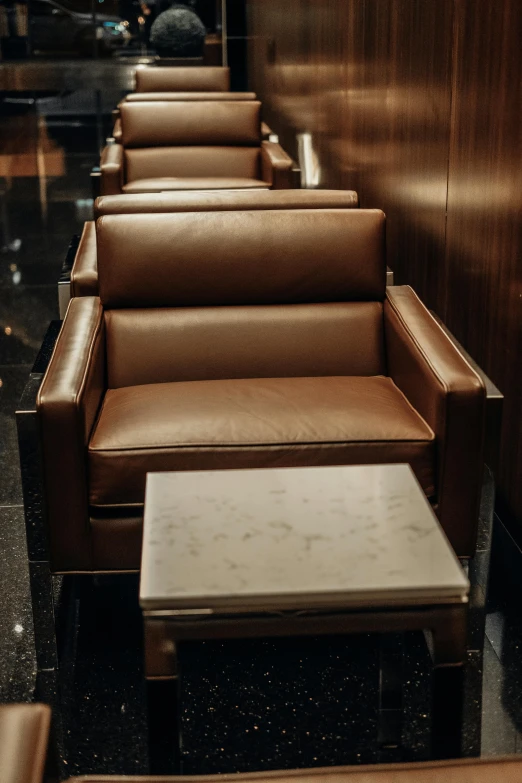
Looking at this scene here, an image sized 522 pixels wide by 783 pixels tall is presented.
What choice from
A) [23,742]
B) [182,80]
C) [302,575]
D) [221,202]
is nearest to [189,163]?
[182,80]

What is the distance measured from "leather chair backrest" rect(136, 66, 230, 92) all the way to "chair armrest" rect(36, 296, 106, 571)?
4.74 m

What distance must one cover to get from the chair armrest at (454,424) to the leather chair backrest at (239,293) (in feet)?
1.31

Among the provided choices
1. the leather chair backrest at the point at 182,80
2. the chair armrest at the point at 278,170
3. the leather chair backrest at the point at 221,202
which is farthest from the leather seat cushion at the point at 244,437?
the leather chair backrest at the point at 182,80

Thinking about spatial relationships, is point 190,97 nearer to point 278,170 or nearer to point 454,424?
point 278,170

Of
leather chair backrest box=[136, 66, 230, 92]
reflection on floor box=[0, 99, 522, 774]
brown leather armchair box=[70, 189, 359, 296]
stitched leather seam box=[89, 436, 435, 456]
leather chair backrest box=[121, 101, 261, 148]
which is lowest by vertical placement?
reflection on floor box=[0, 99, 522, 774]

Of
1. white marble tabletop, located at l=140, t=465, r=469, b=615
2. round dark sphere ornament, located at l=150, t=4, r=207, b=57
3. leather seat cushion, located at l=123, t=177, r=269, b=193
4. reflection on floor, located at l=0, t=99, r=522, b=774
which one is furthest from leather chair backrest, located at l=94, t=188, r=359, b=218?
round dark sphere ornament, located at l=150, t=4, r=207, b=57

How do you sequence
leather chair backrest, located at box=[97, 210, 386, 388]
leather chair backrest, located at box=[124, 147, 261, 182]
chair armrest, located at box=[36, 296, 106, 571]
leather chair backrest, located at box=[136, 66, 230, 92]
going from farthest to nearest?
leather chair backrest, located at box=[136, 66, 230, 92] → leather chair backrest, located at box=[124, 147, 261, 182] → leather chair backrest, located at box=[97, 210, 386, 388] → chair armrest, located at box=[36, 296, 106, 571]

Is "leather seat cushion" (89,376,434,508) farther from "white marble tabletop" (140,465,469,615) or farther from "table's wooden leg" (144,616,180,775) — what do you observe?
"table's wooden leg" (144,616,180,775)

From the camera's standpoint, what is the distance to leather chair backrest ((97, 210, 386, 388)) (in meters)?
2.59

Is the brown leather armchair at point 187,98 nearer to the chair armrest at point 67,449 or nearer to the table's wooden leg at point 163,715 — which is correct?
the chair armrest at point 67,449

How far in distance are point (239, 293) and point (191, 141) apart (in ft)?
10.1

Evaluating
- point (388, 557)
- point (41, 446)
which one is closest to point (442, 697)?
point (388, 557)

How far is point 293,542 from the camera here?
5.24 feet

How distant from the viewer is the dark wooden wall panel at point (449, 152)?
252 centimetres
